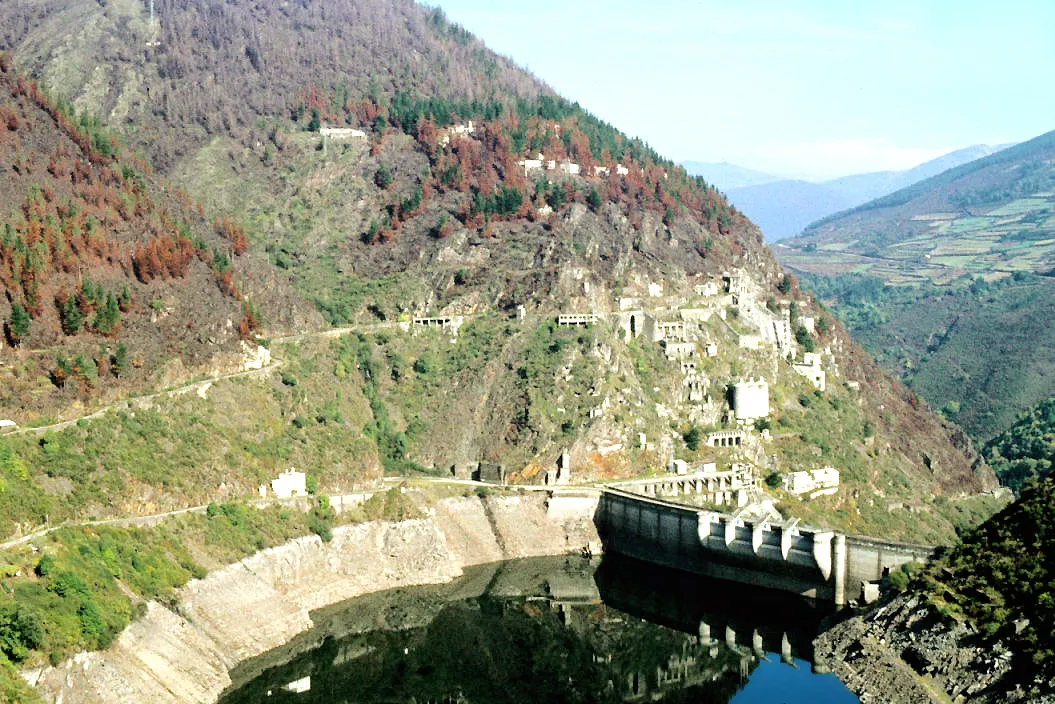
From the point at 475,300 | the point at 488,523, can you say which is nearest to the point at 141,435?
the point at 488,523

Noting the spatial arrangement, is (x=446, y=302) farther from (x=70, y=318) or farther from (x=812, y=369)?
(x=70, y=318)

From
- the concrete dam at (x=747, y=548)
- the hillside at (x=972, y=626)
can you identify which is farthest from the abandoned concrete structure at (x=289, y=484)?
the hillside at (x=972, y=626)

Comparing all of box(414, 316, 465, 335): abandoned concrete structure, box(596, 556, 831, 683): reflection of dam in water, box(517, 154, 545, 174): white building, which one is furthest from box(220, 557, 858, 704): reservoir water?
box(517, 154, 545, 174): white building

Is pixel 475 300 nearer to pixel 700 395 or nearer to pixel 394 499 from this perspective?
pixel 700 395

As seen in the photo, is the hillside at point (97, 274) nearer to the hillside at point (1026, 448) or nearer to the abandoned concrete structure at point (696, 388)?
the abandoned concrete structure at point (696, 388)

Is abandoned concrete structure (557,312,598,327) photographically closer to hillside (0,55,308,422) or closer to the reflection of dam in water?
hillside (0,55,308,422)

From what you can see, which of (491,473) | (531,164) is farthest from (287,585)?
(531,164)
